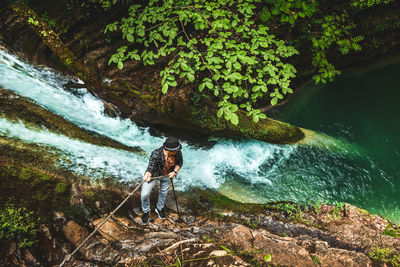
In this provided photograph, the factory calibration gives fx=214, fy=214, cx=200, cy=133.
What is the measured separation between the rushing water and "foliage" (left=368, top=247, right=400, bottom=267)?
188 centimetres

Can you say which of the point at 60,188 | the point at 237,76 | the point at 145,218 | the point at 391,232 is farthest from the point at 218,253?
the point at 391,232

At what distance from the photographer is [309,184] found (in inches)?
220

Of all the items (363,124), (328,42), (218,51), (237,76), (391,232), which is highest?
(328,42)

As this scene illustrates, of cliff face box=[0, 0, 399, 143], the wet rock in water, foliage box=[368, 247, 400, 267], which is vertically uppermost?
cliff face box=[0, 0, 399, 143]

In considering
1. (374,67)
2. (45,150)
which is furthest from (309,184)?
(374,67)

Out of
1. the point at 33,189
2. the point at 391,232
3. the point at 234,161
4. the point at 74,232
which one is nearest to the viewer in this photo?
the point at 74,232

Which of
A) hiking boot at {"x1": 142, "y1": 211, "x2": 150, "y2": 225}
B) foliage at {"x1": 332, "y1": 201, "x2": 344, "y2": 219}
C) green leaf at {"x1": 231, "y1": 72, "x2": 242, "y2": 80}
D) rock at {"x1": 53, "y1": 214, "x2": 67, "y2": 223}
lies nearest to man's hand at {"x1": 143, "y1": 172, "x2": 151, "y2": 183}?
hiking boot at {"x1": 142, "y1": 211, "x2": 150, "y2": 225}

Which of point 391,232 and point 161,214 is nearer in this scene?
point 391,232

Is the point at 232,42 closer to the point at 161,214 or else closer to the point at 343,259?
the point at 161,214

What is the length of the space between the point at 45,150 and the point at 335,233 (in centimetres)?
526

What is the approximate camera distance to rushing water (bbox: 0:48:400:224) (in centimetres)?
489

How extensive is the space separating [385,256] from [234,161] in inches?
140

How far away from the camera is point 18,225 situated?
249 cm

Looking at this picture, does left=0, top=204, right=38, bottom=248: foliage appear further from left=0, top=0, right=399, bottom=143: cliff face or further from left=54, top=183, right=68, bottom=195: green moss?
left=0, top=0, right=399, bottom=143: cliff face
